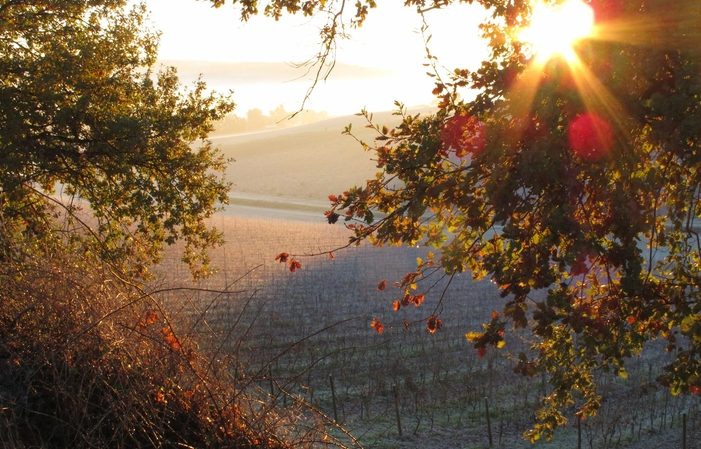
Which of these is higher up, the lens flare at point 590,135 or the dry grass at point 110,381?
the lens flare at point 590,135

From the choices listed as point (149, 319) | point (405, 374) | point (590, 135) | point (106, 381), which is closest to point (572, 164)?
point (590, 135)

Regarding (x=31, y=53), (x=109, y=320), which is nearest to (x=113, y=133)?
(x=31, y=53)

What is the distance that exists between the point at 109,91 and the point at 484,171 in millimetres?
8628

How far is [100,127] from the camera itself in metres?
11.5

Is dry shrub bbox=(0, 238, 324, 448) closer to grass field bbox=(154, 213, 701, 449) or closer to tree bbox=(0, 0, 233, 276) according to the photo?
grass field bbox=(154, 213, 701, 449)

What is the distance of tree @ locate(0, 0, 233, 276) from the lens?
10844 millimetres

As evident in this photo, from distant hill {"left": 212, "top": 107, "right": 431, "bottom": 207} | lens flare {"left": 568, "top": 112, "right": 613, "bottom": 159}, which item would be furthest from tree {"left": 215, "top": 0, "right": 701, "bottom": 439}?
distant hill {"left": 212, "top": 107, "right": 431, "bottom": 207}

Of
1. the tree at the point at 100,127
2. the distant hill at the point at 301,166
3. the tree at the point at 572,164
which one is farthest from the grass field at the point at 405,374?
the distant hill at the point at 301,166

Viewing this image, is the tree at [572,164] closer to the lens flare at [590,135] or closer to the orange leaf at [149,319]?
the lens flare at [590,135]

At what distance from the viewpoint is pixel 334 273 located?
81.6ft

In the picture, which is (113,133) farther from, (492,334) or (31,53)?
(492,334)

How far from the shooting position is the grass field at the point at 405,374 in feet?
32.6

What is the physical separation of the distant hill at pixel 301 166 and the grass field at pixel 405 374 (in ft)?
105

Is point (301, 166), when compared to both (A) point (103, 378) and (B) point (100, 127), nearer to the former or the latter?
(B) point (100, 127)
